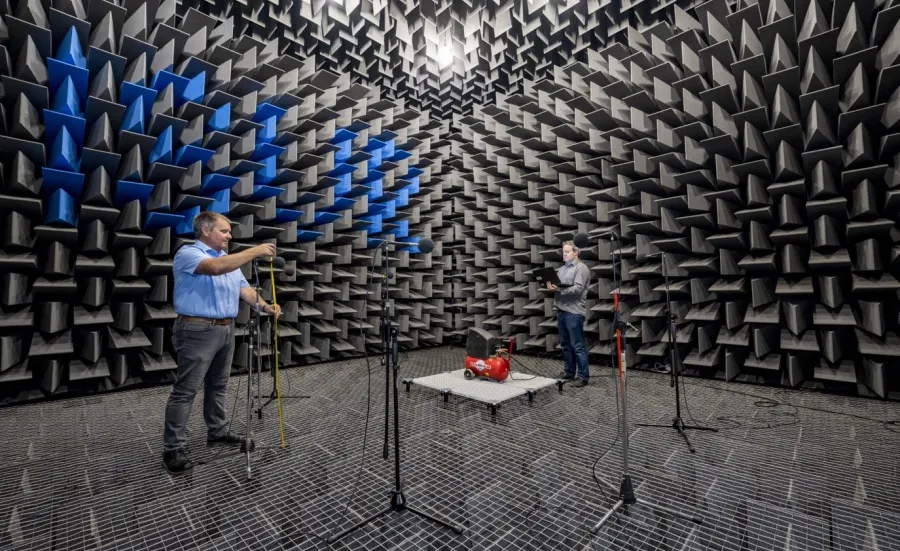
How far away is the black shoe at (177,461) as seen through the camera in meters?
2.13

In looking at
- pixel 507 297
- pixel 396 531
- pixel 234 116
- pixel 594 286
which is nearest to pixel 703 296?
pixel 594 286

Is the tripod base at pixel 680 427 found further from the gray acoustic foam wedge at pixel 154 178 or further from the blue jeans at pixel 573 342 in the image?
the gray acoustic foam wedge at pixel 154 178

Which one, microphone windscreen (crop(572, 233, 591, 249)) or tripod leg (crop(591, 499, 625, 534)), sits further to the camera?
microphone windscreen (crop(572, 233, 591, 249))

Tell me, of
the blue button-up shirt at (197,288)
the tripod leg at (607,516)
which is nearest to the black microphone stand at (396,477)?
the tripod leg at (607,516)

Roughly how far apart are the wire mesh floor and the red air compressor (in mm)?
467

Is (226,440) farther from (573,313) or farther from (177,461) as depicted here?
(573,313)

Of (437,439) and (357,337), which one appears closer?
(437,439)

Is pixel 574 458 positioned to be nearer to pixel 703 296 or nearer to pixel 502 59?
pixel 703 296

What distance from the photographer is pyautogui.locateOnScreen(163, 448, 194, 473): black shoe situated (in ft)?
7.00

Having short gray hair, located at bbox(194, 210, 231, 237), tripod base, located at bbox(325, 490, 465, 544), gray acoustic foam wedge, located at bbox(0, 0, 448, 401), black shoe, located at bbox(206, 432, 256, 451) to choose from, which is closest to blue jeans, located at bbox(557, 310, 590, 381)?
gray acoustic foam wedge, located at bbox(0, 0, 448, 401)

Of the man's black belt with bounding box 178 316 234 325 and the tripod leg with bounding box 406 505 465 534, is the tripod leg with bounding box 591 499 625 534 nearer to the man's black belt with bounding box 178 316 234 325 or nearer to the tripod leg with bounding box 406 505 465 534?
the tripod leg with bounding box 406 505 465 534

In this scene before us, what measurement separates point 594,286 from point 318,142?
12.9 feet

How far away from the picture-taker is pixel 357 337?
230 inches

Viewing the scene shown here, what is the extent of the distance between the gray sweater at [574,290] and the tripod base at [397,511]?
108 inches
